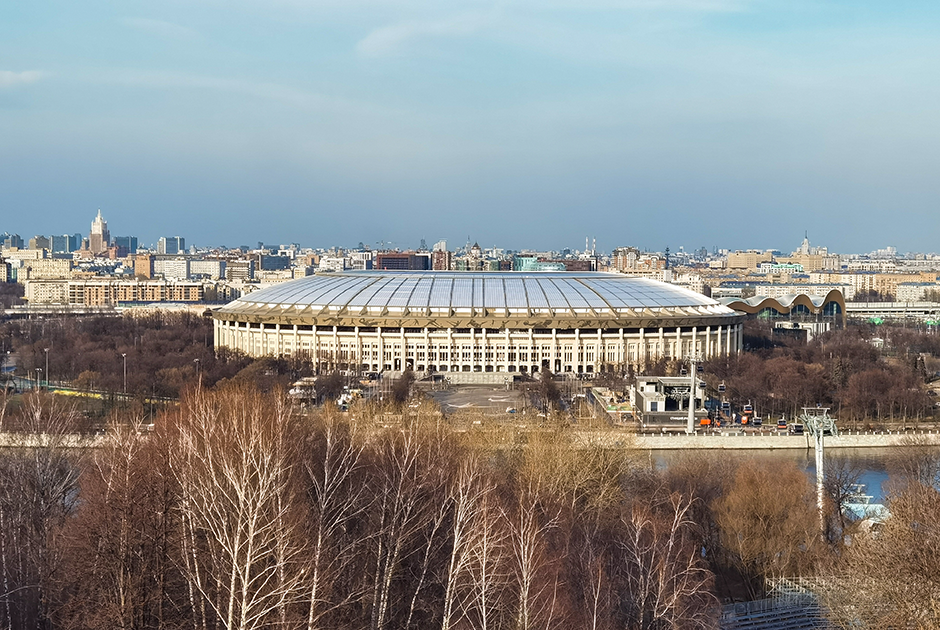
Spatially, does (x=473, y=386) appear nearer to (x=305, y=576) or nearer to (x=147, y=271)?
(x=305, y=576)

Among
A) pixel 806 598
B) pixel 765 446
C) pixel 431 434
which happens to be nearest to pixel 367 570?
pixel 431 434

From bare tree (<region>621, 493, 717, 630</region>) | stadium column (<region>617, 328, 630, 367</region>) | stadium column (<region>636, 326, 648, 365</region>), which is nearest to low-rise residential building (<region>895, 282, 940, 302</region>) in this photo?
stadium column (<region>636, 326, 648, 365</region>)

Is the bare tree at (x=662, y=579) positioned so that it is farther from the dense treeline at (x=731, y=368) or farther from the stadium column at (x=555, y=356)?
the stadium column at (x=555, y=356)

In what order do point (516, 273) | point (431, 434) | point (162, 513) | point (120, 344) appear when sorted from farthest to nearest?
point (516, 273) → point (120, 344) → point (431, 434) → point (162, 513)

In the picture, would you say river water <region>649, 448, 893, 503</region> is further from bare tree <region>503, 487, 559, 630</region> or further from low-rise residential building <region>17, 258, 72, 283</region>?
low-rise residential building <region>17, 258, 72, 283</region>

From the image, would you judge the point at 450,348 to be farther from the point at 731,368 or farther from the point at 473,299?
the point at 731,368

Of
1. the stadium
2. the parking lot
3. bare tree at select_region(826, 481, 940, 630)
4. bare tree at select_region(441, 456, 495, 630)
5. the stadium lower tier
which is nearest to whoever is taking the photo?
bare tree at select_region(826, 481, 940, 630)
